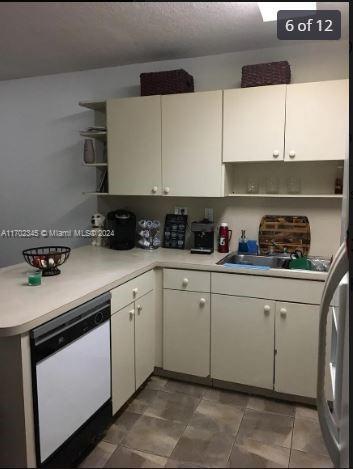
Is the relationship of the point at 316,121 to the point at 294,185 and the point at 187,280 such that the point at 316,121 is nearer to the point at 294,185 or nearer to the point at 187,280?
the point at 294,185

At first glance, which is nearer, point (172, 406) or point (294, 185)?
point (172, 406)

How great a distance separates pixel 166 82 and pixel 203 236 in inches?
41.3

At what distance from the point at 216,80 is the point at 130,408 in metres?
2.16

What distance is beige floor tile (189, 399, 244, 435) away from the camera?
5.82 ft

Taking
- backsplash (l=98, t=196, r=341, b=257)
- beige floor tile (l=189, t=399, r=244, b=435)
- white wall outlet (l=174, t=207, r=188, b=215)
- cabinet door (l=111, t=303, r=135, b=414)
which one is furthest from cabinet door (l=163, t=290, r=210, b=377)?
white wall outlet (l=174, t=207, r=188, b=215)

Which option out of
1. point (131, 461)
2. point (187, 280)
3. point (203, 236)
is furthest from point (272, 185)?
point (131, 461)

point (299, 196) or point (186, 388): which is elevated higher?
point (299, 196)

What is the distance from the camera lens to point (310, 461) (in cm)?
88

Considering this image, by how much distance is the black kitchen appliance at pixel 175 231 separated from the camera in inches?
103

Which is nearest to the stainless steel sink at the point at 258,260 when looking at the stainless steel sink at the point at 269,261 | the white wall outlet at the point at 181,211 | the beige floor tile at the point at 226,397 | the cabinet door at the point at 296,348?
the stainless steel sink at the point at 269,261

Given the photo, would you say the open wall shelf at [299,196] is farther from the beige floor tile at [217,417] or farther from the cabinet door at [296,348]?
the beige floor tile at [217,417]

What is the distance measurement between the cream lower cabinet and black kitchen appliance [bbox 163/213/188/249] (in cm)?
51

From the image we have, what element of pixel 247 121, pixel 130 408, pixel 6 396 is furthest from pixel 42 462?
pixel 247 121

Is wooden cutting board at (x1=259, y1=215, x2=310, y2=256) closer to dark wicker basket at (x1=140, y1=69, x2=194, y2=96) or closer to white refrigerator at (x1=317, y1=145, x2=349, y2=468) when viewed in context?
dark wicker basket at (x1=140, y1=69, x2=194, y2=96)
